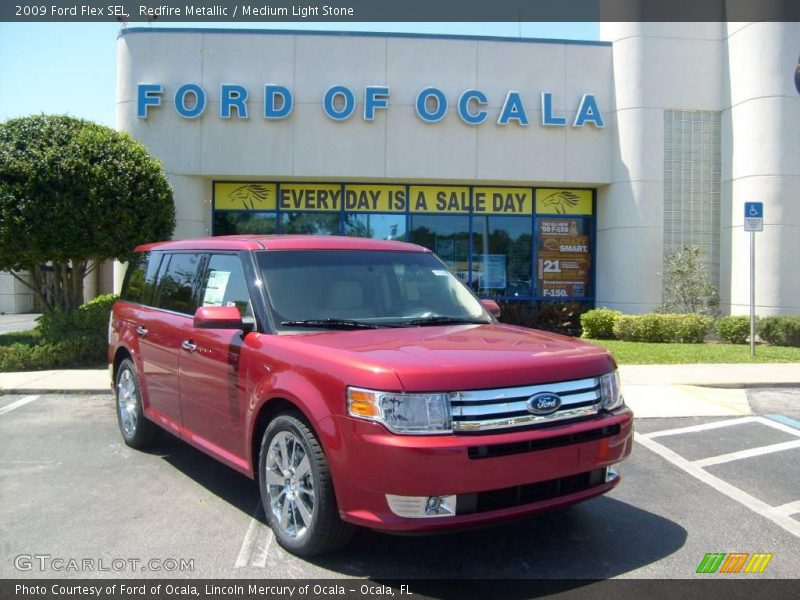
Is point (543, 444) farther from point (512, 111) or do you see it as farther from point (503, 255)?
point (503, 255)


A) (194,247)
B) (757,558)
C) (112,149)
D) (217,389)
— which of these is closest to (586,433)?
(757,558)

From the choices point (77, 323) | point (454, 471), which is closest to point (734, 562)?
point (454, 471)

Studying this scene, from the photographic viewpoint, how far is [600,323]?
1573 cm

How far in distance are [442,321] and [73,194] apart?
29.2 feet

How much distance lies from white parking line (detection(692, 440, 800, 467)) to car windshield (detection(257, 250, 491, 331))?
2637 millimetres

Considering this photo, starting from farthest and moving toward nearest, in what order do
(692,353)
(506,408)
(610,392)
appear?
(692,353) → (610,392) → (506,408)

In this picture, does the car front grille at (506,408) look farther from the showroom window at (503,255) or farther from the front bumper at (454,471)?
the showroom window at (503,255)

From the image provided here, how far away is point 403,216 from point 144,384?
12.1m

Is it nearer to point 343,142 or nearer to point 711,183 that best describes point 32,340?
point 343,142

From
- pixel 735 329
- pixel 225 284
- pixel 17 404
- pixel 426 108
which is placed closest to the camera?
pixel 225 284

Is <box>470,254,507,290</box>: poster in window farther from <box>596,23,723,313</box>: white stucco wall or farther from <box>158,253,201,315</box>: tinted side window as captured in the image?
<box>158,253,201,315</box>: tinted side window

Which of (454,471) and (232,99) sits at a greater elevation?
(232,99)

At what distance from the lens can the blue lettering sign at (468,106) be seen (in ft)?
54.2

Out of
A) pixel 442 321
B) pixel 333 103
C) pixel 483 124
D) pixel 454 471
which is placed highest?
pixel 333 103
